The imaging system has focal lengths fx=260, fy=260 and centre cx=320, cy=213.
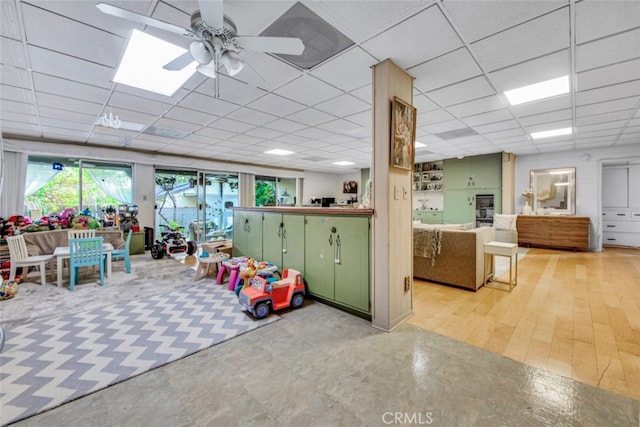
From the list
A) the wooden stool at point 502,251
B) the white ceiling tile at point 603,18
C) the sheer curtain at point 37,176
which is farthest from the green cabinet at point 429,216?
the sheer curtain at point 37,176

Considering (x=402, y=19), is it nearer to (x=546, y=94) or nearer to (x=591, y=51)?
(x=591, y=51)

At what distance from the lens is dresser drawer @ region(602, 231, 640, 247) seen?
7.01 metres

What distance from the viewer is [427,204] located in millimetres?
9289

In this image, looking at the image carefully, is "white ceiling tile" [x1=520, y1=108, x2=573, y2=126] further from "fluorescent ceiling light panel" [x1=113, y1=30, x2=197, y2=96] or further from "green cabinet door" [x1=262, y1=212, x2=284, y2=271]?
"fluorescent ceiling light panel" [x1=113, y1=30, x2=197, y2=96]

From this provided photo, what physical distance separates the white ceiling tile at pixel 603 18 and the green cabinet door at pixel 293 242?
309cm

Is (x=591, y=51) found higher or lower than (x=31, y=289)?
higher

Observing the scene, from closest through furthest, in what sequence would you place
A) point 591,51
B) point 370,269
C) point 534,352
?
point 534,352 < point 591,51 < point 370,269

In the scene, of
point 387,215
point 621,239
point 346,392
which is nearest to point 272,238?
point 387,215

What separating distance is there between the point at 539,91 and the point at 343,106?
2496 millimetres

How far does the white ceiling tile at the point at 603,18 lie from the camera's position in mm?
1854

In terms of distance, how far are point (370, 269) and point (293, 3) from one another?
236 centimetres

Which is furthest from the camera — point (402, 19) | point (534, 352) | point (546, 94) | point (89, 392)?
point (546, 94)

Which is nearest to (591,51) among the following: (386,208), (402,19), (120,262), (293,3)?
(402,19)

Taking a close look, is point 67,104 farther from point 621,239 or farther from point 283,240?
point 621,239
